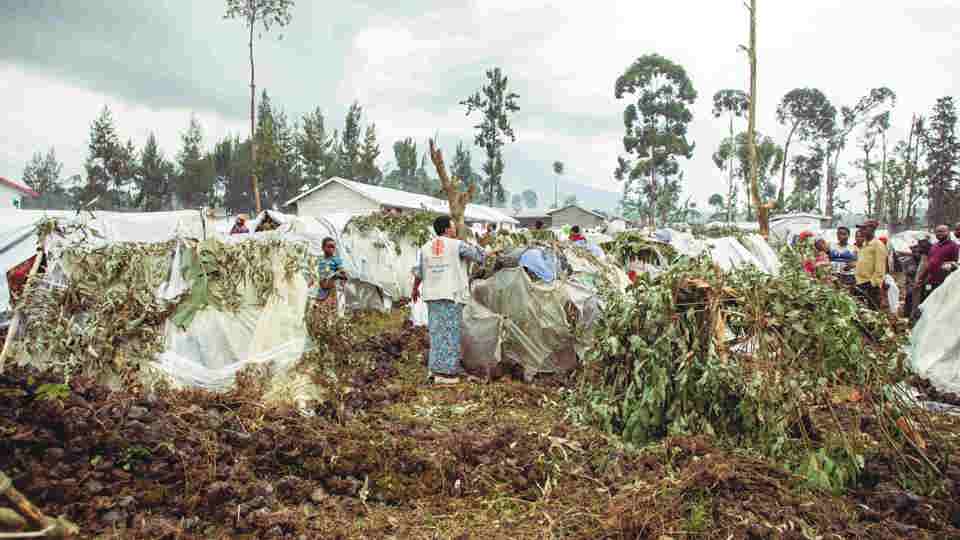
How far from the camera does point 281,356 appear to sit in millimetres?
4922

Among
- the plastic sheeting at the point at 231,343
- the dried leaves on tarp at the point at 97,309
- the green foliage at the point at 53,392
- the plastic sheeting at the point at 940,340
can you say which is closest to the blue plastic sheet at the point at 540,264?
the plastic sheeting at the point at 231,343

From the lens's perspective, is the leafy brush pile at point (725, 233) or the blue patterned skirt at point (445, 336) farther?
the leafy brush pile at point (725, 233)

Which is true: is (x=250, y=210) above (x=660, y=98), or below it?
below

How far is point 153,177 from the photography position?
4366 cm

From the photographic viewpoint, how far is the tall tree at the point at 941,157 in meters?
37.9

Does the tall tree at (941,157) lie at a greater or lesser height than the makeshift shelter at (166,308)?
greater

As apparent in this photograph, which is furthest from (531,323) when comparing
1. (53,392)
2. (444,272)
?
(53,392)

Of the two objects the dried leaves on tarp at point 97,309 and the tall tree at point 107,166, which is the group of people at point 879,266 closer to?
the dried leaves on tarp at point 97,309

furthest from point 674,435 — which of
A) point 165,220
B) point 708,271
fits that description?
point 165,220

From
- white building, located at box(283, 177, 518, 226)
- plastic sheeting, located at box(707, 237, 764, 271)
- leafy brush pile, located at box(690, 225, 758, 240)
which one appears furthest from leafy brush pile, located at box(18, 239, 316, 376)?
white building, located at box(283, 177, 518, 226)

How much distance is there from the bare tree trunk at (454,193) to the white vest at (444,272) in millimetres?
1881

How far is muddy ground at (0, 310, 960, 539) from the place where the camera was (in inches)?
111

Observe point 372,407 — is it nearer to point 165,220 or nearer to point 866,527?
point 866,527

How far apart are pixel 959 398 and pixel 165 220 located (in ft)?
34.5
